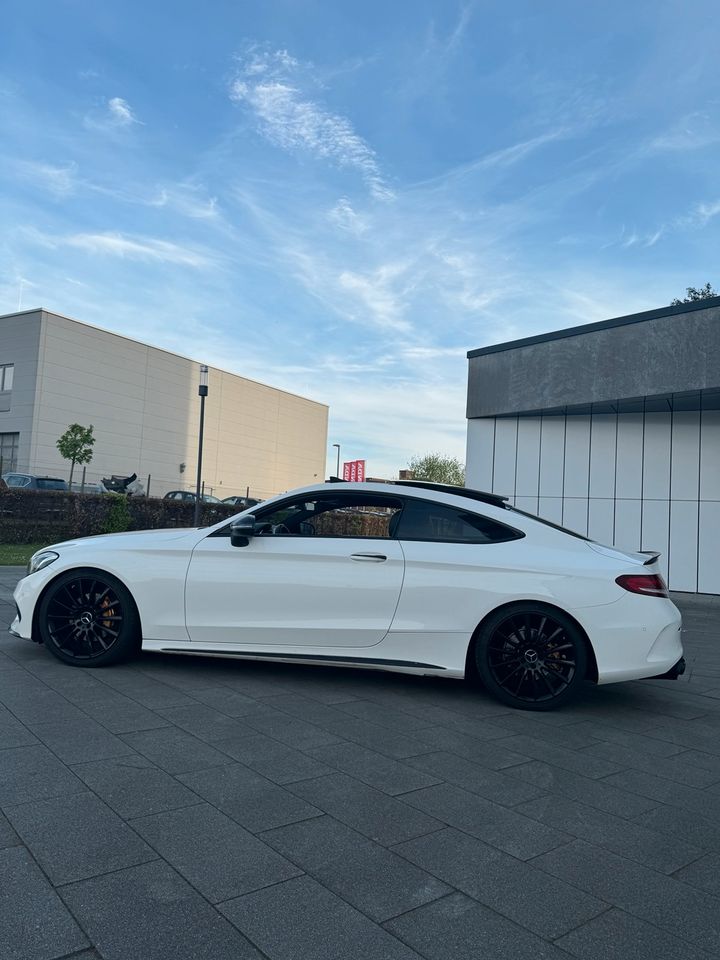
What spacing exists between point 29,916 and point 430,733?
2539 millimetres

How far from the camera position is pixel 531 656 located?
5.04m

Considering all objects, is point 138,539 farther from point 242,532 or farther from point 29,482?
point 29,482

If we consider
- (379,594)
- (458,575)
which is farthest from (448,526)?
(379,594)

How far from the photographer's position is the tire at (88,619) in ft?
18.0

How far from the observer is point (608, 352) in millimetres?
14391

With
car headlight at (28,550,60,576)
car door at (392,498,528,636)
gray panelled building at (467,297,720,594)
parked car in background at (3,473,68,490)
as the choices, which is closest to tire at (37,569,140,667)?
car headlight at (28,550,60,576)

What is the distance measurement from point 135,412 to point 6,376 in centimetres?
776

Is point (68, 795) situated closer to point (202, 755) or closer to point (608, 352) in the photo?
point (202, 755)

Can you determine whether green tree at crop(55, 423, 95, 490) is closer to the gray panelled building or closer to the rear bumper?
the gray panelled building

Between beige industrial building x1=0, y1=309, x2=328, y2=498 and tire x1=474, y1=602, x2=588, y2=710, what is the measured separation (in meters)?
36.2

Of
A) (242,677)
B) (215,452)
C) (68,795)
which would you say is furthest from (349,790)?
(215,452)

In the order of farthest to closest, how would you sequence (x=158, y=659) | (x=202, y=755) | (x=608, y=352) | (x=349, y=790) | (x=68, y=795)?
(x=608, y=352) → (x=158, y=659) → (x=202, y=755) → (x=349, y=790) → (x=68, y=795)

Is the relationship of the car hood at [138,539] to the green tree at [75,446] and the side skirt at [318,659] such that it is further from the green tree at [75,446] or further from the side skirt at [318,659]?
the green tree at [75,446]

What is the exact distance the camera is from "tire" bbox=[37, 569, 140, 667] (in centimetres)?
547
